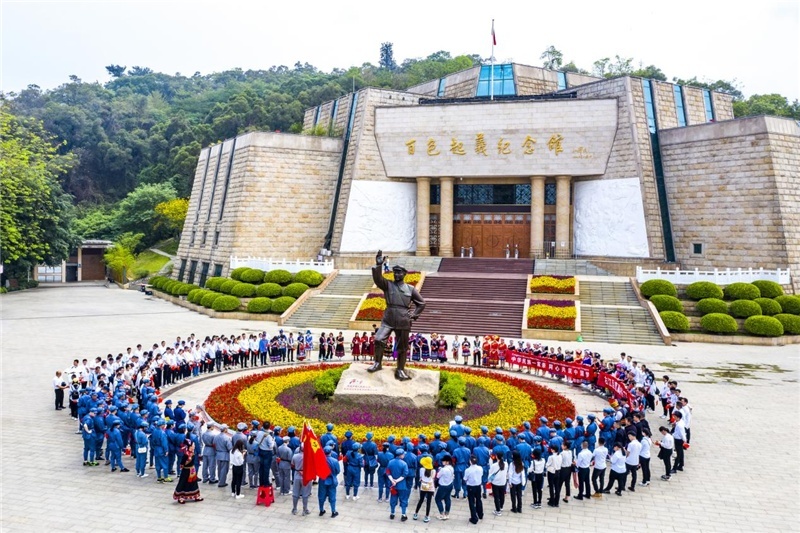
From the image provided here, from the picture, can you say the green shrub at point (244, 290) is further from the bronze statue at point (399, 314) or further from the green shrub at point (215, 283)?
the bronze statue at point (399, 314)

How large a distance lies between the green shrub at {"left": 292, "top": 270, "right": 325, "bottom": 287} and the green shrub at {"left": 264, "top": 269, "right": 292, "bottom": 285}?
0.37 metres

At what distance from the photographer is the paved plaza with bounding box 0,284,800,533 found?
941 centimetres

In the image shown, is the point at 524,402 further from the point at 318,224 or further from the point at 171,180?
the point at 171,180

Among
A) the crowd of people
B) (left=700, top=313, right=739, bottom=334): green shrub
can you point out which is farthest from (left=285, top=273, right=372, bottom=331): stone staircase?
the crowd of people

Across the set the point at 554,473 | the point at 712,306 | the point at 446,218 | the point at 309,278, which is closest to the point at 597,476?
the point at 554,473

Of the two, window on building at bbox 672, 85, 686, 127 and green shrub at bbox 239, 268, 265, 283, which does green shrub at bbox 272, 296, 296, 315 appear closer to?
green shrub at bbox 239, 268, 265, 283

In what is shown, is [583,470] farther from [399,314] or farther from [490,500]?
[399,314]

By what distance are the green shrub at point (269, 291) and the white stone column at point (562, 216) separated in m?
17.2

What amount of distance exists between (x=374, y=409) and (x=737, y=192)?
27.7m

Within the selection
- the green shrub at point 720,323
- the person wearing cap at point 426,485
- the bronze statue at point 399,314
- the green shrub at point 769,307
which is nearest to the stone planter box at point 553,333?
the green shrub at point 720,323

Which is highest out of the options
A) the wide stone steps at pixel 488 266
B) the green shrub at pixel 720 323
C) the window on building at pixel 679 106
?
the window on building at pixel 679 106

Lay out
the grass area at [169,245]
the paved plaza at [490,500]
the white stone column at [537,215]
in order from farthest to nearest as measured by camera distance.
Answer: the grass area at [169,245], the white stone column at [537,215], the paved plaza at [490,500]

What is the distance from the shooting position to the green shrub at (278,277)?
112 ft

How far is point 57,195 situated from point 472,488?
51342 mm
